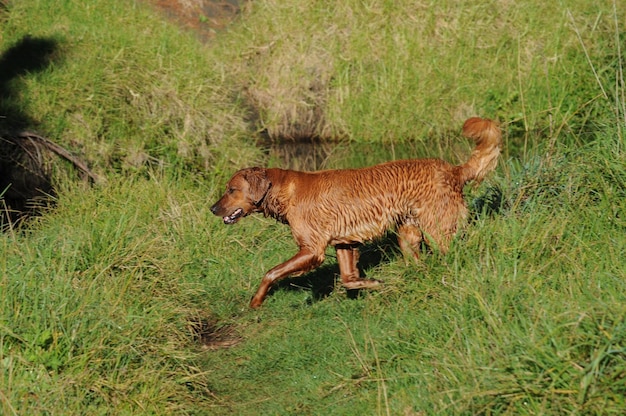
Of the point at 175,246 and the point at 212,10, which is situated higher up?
the point at 212,10

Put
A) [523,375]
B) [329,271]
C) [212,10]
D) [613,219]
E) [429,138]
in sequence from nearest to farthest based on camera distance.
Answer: [523,375] → [613,219] → [329,271] → [429,138] → [212,10]

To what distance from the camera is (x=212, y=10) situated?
1708 cm

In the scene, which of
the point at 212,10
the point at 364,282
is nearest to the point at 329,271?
the point at 364,282

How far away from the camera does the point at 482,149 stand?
309 inches

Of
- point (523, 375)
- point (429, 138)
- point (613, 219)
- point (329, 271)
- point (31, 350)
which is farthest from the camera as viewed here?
point (429, 138)

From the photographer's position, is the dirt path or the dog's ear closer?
the dog's ear

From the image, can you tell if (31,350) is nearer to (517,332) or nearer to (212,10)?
(517,332)

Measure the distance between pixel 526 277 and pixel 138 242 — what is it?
10.3 ft

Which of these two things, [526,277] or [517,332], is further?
[526,277]

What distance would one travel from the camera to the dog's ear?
7.97 metres

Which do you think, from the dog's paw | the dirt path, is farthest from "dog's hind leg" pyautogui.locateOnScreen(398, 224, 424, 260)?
the dirt path

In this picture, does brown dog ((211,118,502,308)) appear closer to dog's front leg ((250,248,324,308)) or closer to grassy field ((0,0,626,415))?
dog's front leg ((250,248,324,308))

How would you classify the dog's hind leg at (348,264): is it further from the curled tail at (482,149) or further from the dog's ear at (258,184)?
the curled tail at (482,149)

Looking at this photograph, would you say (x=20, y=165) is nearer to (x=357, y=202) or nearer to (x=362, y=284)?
(x=357, y=202)
